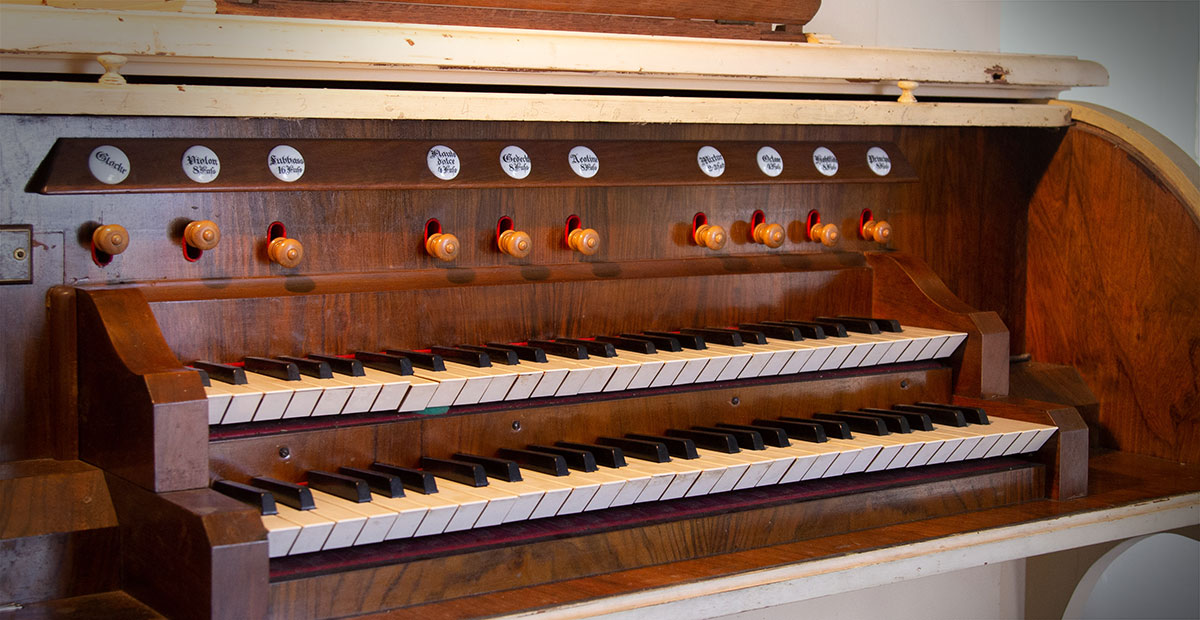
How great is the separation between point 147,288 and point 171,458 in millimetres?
419

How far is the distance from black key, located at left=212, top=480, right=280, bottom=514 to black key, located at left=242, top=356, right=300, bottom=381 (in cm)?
20

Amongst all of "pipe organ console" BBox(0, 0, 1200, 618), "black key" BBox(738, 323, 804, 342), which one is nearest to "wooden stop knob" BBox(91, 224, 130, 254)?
"pipe organ console" BBox(0, 0, 1200, 618)

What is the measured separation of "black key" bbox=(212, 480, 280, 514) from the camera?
72.7 inches

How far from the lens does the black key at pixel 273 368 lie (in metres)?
2.07

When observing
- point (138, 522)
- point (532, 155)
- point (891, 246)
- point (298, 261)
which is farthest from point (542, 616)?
point (891, 246)

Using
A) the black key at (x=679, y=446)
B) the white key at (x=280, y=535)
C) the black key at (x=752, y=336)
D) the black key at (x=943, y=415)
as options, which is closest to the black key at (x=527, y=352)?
the black key at (x=679, y=446)

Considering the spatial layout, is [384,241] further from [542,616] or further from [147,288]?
[542,616]

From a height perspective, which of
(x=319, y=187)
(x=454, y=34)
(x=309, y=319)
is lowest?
(x=309, y=319)

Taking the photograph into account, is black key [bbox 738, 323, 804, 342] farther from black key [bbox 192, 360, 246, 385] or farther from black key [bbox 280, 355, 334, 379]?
black key [bbox 192, 360, 246, 385]

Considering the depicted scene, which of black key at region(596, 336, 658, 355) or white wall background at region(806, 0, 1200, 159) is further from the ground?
white wall background at region(806, 0, 1200, 159)

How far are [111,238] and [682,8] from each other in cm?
134

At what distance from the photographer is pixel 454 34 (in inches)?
91.6

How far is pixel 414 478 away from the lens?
202 centimetres

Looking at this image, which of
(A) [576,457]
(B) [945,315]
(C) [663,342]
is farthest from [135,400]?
(B) [945,315]
